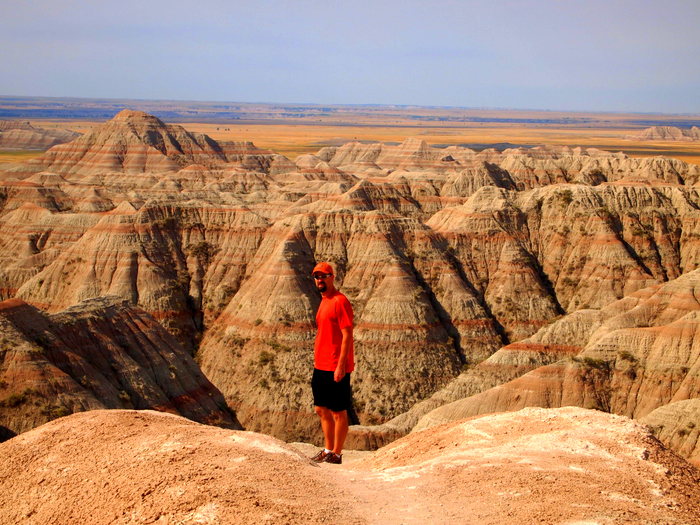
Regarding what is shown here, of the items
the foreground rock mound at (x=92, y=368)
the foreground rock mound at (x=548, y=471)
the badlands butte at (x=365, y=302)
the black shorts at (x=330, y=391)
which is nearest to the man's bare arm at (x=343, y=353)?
the black shorts at (x=330, y=391)

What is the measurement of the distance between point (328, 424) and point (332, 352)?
5.50 ft

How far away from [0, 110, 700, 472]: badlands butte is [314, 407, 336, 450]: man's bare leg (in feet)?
→ 62.7

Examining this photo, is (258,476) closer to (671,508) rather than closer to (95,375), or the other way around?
(671,508)

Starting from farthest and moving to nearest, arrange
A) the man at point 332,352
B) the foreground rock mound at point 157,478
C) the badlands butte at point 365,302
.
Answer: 1. the badlands butte at point 365,302
2. the man at point 332,352
3. the foreground rock mound at point 157,478

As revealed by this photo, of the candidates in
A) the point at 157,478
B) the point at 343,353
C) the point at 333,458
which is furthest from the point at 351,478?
the point at 157,478

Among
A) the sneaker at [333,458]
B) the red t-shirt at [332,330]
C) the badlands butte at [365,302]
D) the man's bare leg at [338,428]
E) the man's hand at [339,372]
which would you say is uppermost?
the red t-shirt at [332,330]

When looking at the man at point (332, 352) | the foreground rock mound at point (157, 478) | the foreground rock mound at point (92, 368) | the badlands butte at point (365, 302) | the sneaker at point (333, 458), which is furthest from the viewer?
the badlands butte at point (365, 302)

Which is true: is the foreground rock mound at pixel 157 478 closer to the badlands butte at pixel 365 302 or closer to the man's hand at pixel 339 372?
the man's hand at pixel 339 372

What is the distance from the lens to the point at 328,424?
54.1ft

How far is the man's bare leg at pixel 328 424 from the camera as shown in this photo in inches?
644

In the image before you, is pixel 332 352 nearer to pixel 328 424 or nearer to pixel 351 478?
pixel 328 424

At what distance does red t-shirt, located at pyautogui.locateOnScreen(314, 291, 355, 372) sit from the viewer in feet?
51.5

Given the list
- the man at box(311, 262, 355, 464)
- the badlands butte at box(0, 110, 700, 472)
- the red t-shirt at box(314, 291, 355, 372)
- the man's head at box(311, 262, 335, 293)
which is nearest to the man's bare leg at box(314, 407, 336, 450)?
the man at box(311, 262, 355, 464)

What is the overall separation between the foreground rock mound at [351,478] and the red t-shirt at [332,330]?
2.01 metres
